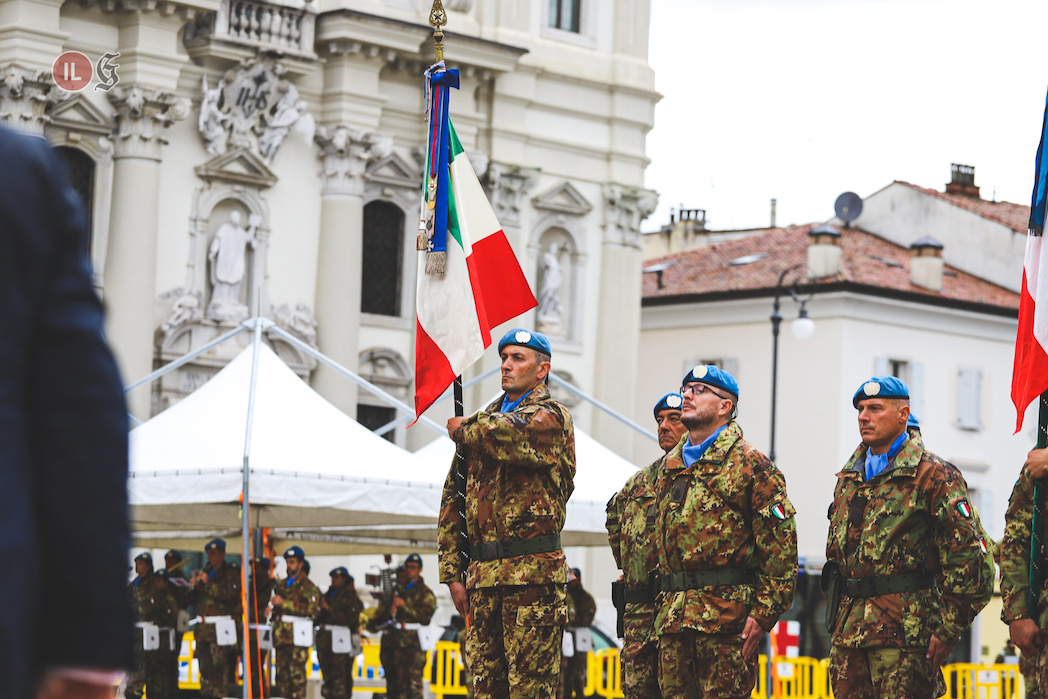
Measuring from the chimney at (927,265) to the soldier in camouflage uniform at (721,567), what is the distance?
3930cm

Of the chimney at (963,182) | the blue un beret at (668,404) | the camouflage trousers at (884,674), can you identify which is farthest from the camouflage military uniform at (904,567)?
the chimney at (963,182)

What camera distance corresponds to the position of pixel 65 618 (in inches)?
106

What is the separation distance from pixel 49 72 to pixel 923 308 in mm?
24926

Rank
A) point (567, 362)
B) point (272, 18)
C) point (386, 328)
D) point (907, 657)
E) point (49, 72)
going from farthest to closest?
point (567, 362), point (386, 328), point (272, 18), point (49, 72), point (907, 657)

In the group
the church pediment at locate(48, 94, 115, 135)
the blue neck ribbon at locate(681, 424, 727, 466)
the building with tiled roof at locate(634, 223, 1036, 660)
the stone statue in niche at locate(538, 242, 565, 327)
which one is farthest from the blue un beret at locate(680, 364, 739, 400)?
the building with tiled roof at locate(634, 223, 1036, 660)

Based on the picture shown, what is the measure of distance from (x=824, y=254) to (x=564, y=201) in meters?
11.9

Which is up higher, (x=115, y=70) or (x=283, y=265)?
(x=115, y=70)

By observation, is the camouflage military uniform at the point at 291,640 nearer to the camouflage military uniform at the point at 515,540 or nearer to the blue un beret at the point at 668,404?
the blue un beret at the point at 668,404

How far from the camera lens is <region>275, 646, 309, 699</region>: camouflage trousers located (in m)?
20.7

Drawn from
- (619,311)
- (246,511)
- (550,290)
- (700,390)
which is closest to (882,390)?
(700,390)

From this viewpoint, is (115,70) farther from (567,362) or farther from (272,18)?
(567,362)

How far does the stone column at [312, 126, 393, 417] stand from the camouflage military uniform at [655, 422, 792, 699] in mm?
23290

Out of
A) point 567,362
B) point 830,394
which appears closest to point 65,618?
point 567,362

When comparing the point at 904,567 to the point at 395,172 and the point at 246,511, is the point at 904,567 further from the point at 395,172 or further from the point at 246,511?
the point at 395,172
